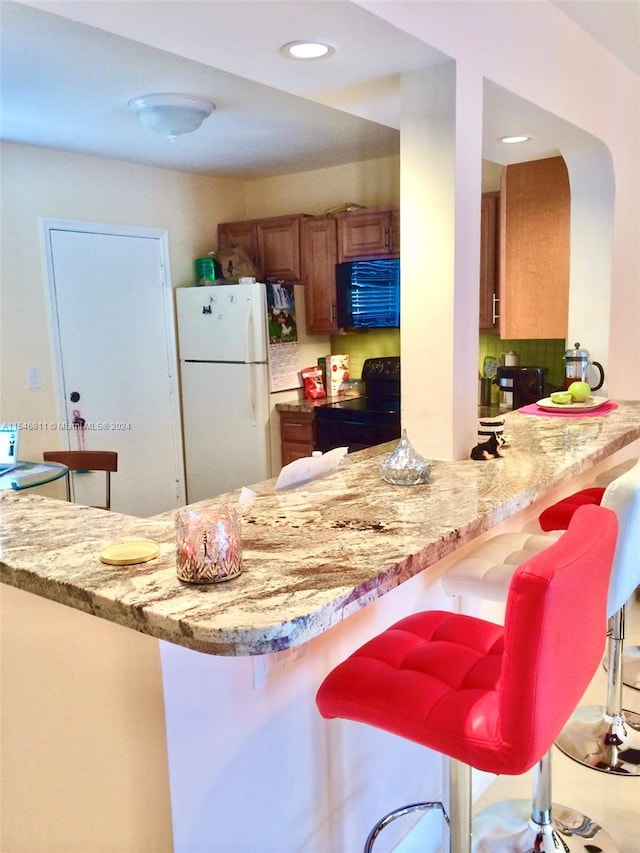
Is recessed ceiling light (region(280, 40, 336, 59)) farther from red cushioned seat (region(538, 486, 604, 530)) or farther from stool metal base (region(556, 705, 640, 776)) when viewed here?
stool metal base (region(556, 705, 640, 776))

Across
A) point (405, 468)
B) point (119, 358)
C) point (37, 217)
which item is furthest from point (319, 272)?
point (405, 468)

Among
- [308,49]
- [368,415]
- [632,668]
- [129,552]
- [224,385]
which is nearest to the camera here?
[129,552]

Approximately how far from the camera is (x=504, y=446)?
2205 millimetres

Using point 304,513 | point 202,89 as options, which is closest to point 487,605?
point 304,513

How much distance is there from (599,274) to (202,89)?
1963 millimetres

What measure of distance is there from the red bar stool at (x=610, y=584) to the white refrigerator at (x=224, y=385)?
8.48 feet

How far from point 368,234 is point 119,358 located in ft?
5.95

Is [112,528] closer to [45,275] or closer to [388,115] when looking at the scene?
[388,115]

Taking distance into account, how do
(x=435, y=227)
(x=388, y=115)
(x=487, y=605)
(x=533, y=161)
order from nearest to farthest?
(x=435, y=227) < (x=487, y=605) < (x=388, y=115) < (x=533, y=161)

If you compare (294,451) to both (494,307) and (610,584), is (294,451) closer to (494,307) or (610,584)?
(494,307)

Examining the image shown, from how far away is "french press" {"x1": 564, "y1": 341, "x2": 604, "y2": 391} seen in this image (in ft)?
10.3

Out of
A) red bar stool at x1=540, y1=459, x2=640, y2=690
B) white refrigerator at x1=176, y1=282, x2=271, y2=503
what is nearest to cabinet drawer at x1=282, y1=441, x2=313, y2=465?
white refrigerator at x1=176, y1=282, x2=271, y2=503

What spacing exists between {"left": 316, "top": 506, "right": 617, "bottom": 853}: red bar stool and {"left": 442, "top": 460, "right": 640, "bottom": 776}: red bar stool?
10cm

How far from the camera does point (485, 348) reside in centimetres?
444
